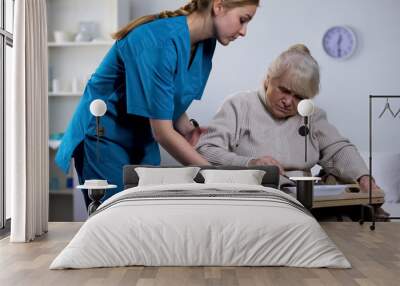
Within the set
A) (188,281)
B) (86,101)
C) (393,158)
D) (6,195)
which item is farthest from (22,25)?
(393,158)

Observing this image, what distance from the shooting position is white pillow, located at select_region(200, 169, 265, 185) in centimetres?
568

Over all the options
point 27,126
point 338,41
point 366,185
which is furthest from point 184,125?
point 366,185

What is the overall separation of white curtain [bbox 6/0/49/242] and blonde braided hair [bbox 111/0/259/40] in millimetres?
940

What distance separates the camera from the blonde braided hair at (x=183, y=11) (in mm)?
6152

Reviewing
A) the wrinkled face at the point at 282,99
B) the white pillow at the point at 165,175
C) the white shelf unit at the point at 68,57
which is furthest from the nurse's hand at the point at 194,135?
the white shelf unit at the point at 68,57

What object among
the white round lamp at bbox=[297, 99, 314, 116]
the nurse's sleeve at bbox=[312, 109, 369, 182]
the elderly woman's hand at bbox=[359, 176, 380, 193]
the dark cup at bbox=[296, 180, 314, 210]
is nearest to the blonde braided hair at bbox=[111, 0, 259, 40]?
the white round lamp at bbox=[297, 99, 314, 116]

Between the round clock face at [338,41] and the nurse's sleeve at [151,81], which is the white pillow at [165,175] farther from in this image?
the round clock face at [338,41]

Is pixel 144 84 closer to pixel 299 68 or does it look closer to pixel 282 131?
pixel 282 131

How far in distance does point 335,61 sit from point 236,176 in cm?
176

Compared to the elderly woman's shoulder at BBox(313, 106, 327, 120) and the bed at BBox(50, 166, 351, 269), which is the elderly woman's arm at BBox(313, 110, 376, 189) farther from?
the bed at BBox(50, 166, 351, 269)

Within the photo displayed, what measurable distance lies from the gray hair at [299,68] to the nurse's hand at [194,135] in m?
0.89

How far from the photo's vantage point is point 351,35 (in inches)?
255

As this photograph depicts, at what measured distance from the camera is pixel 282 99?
629 centimetres

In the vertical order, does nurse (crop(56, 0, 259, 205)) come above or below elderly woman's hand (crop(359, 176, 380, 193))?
above
